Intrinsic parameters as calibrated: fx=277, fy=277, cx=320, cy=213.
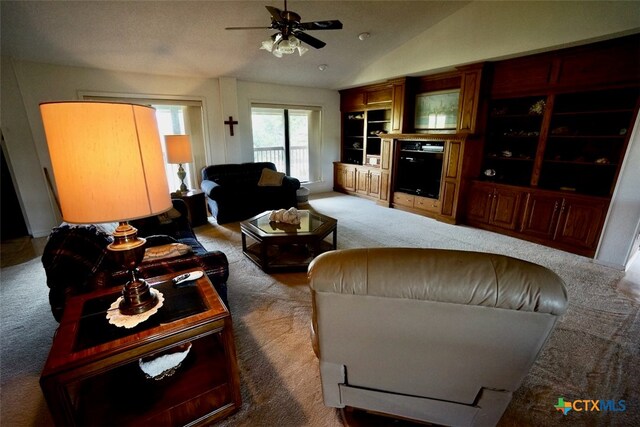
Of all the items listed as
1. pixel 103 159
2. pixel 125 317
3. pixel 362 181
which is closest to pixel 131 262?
pixel 125 317

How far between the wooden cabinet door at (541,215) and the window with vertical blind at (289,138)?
427 centimetres

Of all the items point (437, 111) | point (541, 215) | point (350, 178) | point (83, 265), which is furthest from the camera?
point (350, 178)

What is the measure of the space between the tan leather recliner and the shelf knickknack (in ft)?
14.1

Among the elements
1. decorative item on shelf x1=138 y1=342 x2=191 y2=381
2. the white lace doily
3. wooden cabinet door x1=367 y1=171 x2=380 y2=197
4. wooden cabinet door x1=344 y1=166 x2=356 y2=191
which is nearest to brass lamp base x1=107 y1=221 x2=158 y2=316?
the white lace doily

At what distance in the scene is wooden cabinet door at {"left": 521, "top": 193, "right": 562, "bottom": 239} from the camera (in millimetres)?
3514

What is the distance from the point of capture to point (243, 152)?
18.3 feet

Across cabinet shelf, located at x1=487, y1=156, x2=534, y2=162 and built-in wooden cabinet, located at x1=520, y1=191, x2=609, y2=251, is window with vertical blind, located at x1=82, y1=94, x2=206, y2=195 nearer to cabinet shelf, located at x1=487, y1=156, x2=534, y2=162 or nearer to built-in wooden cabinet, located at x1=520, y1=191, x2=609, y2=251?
cabinet shelf, located at x1=487, y1=156, x2=534, y2=162

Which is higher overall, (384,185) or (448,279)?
(448,279)

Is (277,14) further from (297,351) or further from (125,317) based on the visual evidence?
(297,351)

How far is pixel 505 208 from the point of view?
399cm

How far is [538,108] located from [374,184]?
2.92 metres

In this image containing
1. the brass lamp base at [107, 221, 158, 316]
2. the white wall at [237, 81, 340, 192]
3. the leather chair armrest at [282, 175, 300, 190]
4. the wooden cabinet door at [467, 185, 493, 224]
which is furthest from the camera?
the white wall at [237, 81, 340, 192]

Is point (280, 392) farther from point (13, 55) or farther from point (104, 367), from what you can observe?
point (13, 55)

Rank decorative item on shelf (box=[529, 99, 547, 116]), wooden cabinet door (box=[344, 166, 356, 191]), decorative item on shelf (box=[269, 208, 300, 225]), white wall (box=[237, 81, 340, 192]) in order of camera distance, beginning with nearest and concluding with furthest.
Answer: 1. decorative item on shelf (box=[269, 208, 300, 225])
2. decorative item on shelf (box=[529, 99, 547, 116])
3. white wall (box=[237, 81, 340, 192])
4. wooden cabinet door (box=[344, 166, 356, 191])
